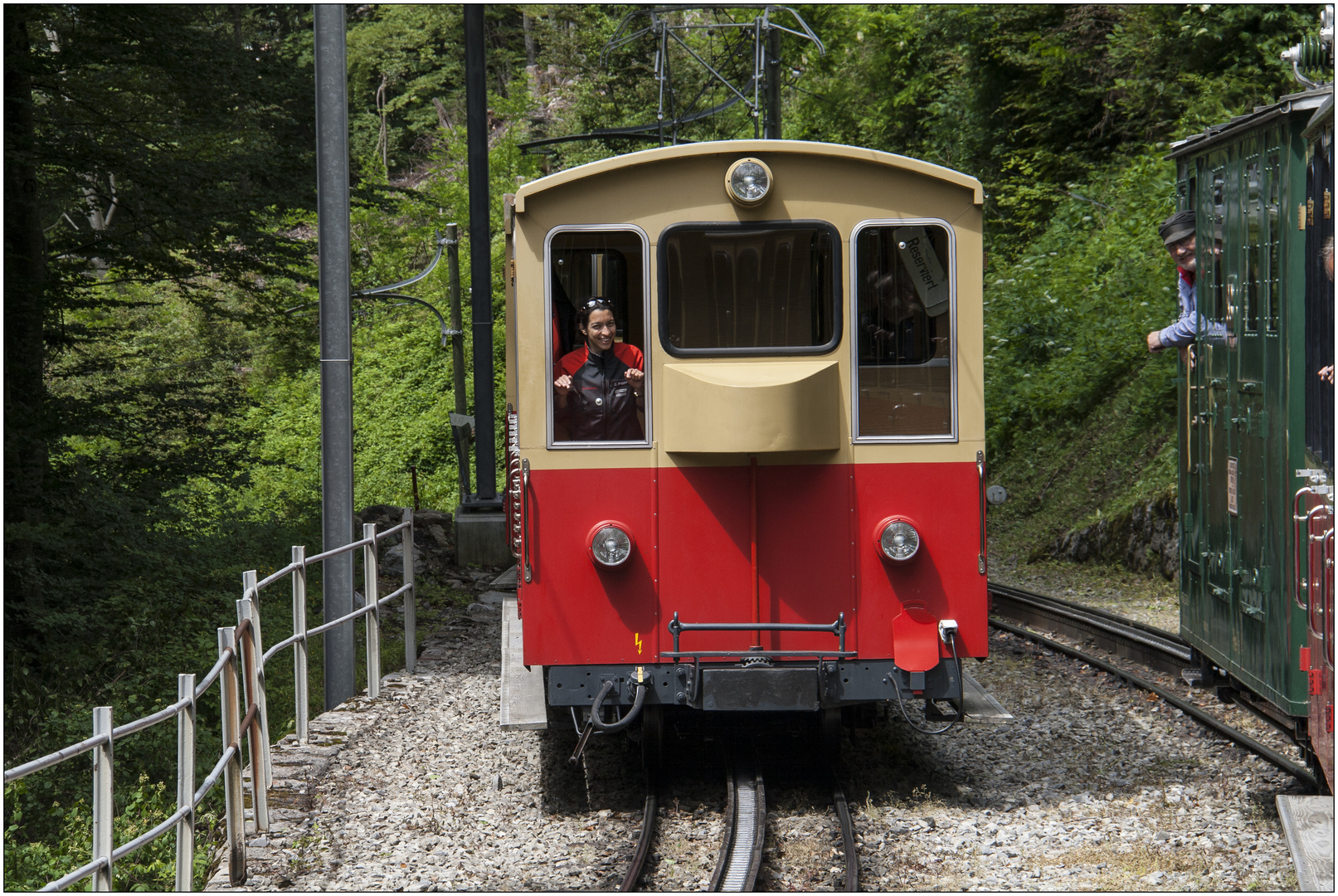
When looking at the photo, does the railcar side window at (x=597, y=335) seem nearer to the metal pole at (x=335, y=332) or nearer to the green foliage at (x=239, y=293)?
the metal pole at (x=335, y=332)

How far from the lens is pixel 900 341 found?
645 cm

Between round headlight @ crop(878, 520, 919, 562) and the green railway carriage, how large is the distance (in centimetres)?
172

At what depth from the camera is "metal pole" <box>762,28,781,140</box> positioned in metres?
20.2

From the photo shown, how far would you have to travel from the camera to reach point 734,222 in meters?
6.36

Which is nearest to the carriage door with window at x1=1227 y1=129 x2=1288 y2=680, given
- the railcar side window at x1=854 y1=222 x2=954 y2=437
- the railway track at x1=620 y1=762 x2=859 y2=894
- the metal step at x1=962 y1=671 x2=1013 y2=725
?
the metal step at x1=962 y1=671 x2=1013 y2=725

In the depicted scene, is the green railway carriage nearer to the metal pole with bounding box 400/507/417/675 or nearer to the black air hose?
the black air hose

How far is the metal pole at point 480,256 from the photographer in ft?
50.2

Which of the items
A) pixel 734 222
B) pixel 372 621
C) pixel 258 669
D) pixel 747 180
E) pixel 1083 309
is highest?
pixel 1083 309

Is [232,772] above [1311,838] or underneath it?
above

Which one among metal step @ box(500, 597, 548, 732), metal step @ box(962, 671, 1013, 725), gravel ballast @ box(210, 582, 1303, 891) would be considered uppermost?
metal step @ box(500, 597, 548, 732)

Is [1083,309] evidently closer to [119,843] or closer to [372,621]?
[372,621]

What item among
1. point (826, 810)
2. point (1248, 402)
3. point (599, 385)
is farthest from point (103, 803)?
point (1248, 402)

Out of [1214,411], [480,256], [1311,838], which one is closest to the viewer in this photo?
[1311,838]

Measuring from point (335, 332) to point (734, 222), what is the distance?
3107mm
